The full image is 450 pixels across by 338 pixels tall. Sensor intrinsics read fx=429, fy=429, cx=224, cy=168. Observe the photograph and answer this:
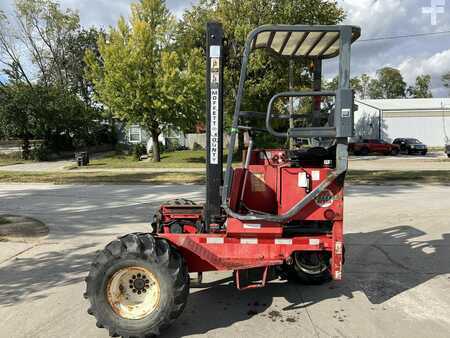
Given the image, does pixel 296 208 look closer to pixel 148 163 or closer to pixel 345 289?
pixel 345 289

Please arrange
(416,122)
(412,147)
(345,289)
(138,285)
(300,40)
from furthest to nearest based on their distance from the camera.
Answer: (416,122) < (412,147) < (345,289) < (300,40) < (138,285)

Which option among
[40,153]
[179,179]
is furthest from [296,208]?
[40,153]

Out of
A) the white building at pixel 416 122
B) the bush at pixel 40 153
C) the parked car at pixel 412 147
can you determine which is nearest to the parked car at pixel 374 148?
the parked car at pixel 412 147

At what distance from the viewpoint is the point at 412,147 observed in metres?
39.5

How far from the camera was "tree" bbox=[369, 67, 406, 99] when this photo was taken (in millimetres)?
109375

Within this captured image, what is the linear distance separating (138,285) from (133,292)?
0.12m

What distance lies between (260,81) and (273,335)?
23.5 meters

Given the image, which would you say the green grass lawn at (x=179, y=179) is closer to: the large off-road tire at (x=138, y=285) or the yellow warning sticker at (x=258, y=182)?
the yellow warning sticker at (x=258, y=182)

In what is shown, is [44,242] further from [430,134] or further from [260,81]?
[430,134]

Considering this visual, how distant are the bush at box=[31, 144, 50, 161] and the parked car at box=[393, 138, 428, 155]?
104ft

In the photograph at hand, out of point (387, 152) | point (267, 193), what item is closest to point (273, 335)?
point (267, 193)

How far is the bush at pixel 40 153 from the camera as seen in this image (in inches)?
1276

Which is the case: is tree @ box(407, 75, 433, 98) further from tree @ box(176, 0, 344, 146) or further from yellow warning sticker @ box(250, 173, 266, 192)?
yellow warning sticker @ box(250, 173, 266, 192)

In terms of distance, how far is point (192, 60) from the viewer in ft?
86.1
